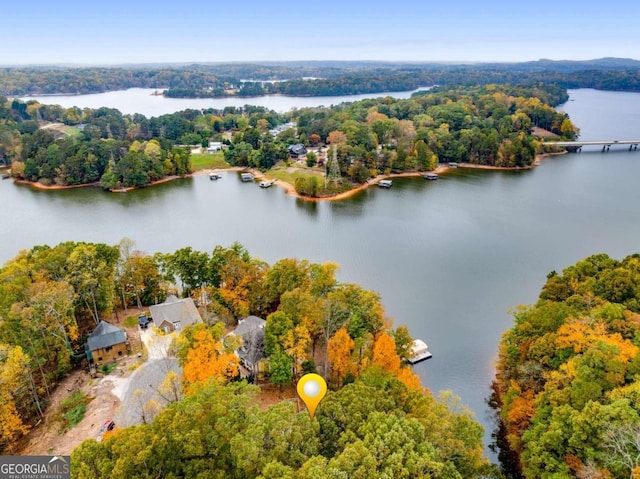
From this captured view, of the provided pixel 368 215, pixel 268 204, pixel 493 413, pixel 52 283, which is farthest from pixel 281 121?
pixel 493 413

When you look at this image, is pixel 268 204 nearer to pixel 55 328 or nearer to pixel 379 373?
pixel 55 328

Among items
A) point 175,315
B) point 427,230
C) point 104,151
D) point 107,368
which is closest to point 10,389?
point 107,368

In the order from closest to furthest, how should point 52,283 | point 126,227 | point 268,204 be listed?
point 52,283
point 126,227
point 268,204

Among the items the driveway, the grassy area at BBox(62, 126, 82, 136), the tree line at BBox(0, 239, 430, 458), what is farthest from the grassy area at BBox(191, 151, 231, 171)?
the driveway

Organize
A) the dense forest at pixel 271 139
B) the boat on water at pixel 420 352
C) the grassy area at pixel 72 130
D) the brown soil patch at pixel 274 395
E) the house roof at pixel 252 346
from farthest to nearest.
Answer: the grassy area at pixel 72 130, the dense forest at pixel 271 139, the boat on water at pixel 420 352, the house roof at pixel 252 346, the brown soil patch at pixel 274 395

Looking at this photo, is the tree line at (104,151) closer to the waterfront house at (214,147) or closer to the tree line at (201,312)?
the waterfront house at (214,147)

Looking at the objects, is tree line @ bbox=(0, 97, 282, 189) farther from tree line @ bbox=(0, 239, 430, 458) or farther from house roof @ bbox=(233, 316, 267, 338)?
house roof @ bbox=(233, 316, 267, 338)

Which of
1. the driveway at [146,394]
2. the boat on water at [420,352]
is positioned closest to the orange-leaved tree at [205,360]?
the driveway at [146,394]
